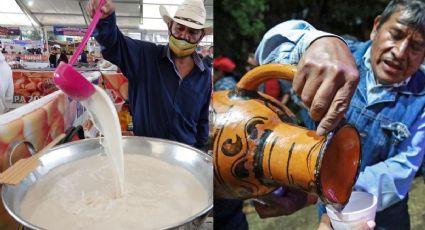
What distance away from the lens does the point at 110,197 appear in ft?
4.01

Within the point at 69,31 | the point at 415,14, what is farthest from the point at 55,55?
the point at 415,14

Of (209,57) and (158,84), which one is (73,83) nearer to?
(158,84)

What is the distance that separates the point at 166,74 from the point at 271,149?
0.33 metres

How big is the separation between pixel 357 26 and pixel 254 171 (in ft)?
1.42

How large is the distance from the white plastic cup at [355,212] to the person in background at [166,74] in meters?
0.39

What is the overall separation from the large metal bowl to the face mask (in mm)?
249

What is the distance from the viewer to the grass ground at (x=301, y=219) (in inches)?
46.5

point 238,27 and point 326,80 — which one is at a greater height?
point 238,27

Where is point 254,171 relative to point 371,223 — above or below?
above

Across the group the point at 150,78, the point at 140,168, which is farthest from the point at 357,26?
the point at 140,168

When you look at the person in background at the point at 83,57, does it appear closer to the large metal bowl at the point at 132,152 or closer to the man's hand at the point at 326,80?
the large metal bowl at the point at 132,152

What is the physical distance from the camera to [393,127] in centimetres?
109

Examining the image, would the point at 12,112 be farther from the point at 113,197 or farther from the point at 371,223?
the point at 371,223

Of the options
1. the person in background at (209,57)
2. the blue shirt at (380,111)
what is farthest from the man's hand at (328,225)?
the person in background at (209,57)
